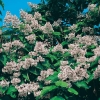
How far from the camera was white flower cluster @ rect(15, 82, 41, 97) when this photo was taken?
7.95 meters

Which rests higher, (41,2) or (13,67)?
(41,2)

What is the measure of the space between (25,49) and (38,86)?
4.54ft

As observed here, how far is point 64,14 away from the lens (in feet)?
37.1

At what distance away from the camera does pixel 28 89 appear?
7.99 m

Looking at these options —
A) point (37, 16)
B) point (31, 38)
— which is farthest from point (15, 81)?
point (37, 16)

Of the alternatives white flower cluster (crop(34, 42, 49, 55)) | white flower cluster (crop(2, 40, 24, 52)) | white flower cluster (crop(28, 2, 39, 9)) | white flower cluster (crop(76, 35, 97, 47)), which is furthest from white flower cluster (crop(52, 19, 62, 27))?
white flower cluster (crop(34, 42, 49, 55))

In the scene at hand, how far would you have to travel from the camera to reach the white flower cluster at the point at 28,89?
7.95 metres

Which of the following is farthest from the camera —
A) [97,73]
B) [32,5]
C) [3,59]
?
[32,5]

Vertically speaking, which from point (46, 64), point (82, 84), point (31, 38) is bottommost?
point (82, 84)

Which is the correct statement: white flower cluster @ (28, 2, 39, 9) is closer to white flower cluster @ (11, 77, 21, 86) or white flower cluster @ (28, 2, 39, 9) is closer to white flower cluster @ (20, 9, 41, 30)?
white flower cluster @ (20, 9, 41, 30)

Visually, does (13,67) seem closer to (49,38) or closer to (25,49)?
(25,49)

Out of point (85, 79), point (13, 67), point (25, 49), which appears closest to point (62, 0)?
point (25, 49)

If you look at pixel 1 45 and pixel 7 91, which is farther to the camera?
pixel 1 45

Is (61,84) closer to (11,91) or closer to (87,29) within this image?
(11,91)
